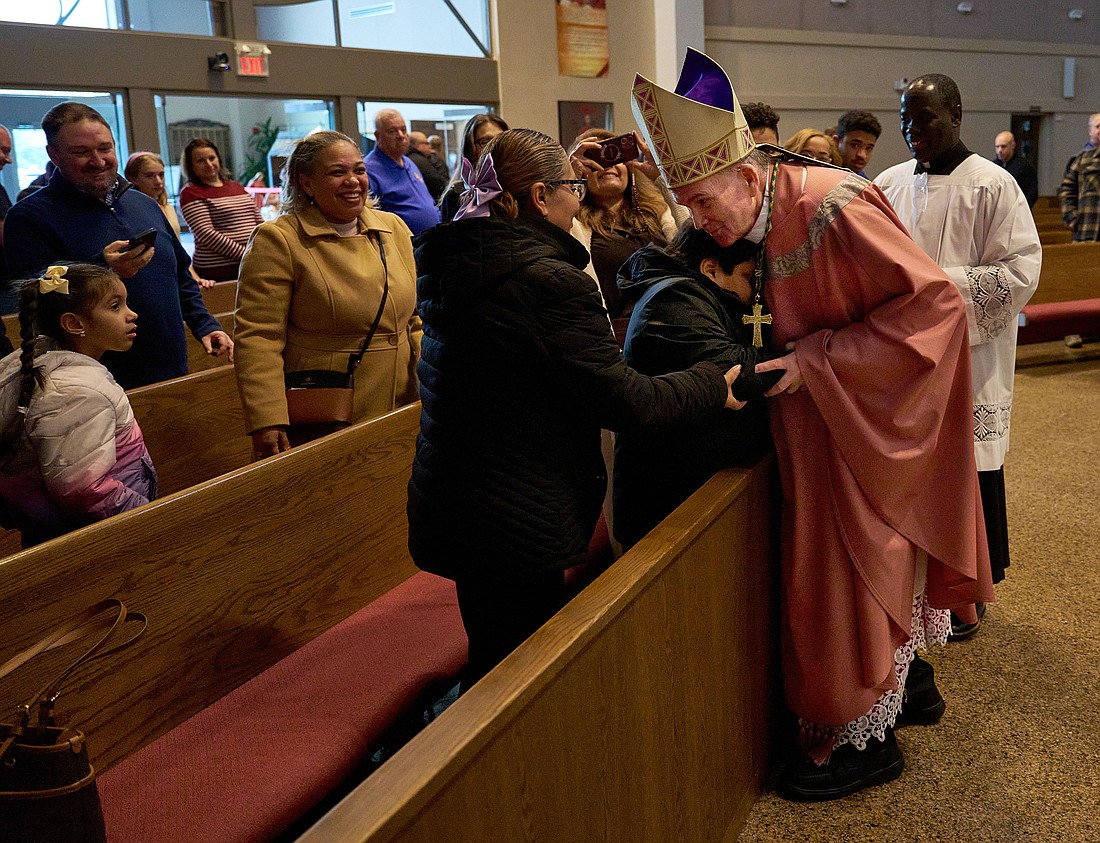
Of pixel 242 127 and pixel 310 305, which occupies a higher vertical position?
pixel 242 127

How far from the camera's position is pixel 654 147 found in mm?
1977

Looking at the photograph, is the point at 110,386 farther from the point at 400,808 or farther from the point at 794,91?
the point at 794,91

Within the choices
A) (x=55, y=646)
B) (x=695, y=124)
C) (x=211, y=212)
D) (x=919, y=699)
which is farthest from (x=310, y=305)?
(x=211, y=212)

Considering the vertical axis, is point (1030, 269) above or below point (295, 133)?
below

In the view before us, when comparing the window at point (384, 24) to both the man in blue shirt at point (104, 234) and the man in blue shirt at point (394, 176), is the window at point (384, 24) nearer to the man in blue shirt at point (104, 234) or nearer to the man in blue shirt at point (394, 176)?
the man in blue shirt at point (394, 176)

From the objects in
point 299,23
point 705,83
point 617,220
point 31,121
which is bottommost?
point 617,220

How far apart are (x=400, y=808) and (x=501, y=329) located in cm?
80

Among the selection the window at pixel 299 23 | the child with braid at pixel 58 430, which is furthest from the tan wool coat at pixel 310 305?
the window at pixel 299 23

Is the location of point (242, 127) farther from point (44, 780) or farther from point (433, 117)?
point (44, 780)

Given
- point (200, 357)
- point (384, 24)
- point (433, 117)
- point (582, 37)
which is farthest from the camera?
point (582, 37)

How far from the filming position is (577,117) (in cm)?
1047

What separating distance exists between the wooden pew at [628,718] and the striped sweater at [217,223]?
3965mm

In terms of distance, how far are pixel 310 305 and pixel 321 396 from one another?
0.78 feet

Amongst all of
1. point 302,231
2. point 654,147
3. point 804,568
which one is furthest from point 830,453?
point 302,231
